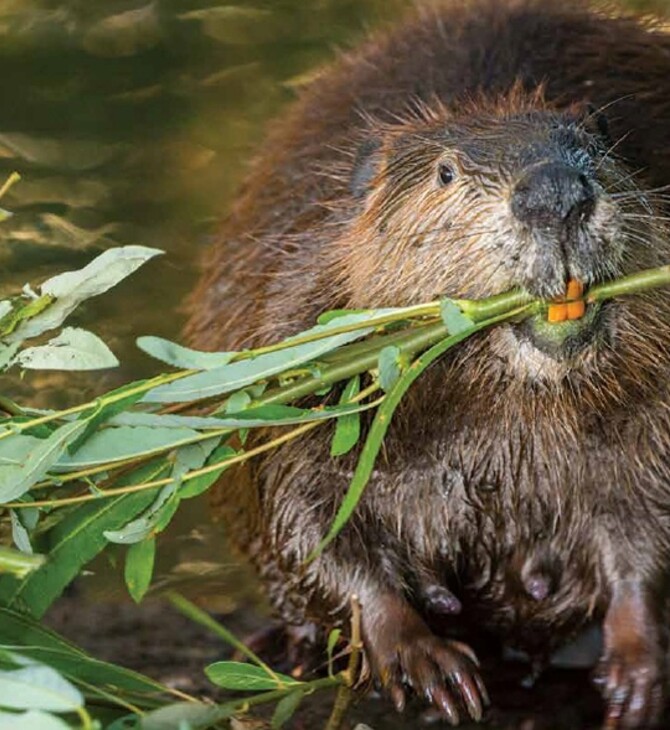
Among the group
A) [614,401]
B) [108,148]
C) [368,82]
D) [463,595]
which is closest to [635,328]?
[614,401]

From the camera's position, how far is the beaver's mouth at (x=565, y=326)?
317cm

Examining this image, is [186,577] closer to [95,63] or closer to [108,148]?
[108,148]

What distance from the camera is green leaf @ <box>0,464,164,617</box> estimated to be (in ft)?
10.7

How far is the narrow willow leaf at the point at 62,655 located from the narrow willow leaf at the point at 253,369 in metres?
0.41

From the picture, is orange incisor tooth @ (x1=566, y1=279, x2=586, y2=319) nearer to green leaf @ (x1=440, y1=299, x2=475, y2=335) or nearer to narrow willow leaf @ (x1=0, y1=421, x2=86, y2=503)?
green leaf @ (x1=440, y1=299, x2=475, y2=335)

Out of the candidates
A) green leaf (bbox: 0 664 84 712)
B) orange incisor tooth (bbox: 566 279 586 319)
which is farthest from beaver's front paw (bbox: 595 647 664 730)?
green leaf (bbox: 0 664 84 712)

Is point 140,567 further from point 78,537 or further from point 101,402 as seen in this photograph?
point 101,402

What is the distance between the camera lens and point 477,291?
129 inches

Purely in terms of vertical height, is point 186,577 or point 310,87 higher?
point 310,87

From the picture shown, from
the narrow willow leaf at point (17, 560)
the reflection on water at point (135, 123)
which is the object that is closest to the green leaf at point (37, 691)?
the narrow willow leaf at point (17, 560)

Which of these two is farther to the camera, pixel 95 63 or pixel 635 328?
pixel 95 63

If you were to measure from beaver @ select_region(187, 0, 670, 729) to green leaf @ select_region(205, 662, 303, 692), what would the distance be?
20.5 inches

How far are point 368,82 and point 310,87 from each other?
376 mm

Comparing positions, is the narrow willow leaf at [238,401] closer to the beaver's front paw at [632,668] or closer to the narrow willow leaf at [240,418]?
the narrow willow leaf at [240,418]
